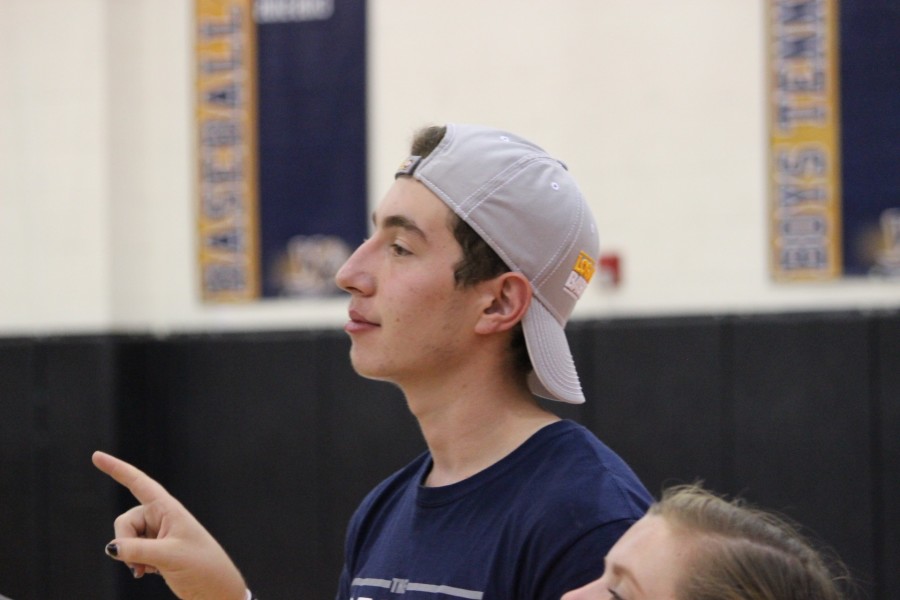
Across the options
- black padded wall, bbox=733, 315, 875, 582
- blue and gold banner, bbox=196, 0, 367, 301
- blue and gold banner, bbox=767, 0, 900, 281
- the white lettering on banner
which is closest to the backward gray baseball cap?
A: black padded wall, bbox=733, 315, 875, 582

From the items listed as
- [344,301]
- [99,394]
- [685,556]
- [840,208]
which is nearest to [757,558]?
[685,556]

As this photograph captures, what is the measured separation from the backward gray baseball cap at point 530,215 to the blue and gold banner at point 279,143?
4184 millimetres

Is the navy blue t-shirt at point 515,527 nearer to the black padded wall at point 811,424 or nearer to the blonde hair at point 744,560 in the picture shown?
the blonde hair at point 744,560

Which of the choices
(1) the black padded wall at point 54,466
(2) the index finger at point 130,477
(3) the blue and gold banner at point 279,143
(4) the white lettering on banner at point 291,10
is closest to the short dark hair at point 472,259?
(2) the index finger at point 130,477

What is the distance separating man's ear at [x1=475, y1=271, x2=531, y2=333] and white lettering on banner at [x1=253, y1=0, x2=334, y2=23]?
14.9 ft

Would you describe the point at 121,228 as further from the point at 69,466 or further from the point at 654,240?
the point at 654,240

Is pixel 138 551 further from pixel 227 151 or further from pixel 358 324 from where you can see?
pixel 227 151

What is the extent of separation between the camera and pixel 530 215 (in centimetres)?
169

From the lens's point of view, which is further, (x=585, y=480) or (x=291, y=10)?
(x=291, y=10)

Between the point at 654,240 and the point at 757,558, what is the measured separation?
4.23 m

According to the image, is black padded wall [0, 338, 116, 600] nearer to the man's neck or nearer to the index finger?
the index finger

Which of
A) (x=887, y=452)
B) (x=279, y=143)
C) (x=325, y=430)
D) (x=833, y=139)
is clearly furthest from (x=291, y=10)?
(x=887, y=452)

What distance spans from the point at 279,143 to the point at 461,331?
456 centimetres

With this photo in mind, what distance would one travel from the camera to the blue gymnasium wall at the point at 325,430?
15.9 ft
